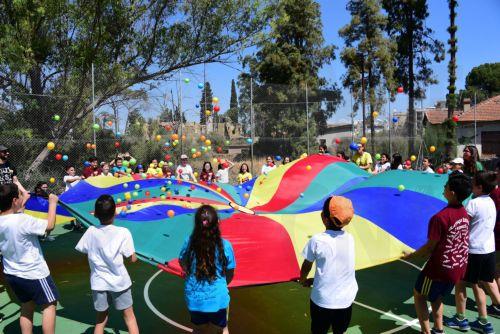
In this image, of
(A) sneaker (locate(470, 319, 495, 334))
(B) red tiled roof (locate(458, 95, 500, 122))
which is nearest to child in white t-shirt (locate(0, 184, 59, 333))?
(A) sneaker (locate(470, 319, 495, 334))

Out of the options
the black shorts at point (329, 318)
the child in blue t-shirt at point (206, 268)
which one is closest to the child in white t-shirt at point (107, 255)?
the child in blue t-shirt at point (206, 268)

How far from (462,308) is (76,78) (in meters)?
9.19

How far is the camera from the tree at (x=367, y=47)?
16047 millimetres

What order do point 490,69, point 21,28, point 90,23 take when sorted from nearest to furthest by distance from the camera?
point 21,28, point 90,23, point 490,69

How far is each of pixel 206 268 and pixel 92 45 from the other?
917cm

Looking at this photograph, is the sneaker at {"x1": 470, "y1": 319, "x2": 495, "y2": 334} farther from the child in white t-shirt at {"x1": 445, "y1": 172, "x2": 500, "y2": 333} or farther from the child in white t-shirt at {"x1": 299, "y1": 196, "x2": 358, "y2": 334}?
the child in white t-shirt at {"x1": 299, "y1": 196, "x2": 358, "y2": 334}

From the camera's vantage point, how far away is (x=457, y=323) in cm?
358

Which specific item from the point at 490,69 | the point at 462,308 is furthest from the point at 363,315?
the point at 490,69

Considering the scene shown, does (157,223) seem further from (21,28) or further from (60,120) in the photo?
(21,28)

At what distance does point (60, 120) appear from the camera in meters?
9.05

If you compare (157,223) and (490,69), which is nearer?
(157,223)

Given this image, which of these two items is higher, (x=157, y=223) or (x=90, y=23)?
(x=90, y=23)

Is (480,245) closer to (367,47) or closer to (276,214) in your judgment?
(276,214)

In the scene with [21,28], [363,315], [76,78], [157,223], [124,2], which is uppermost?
[124,2]
